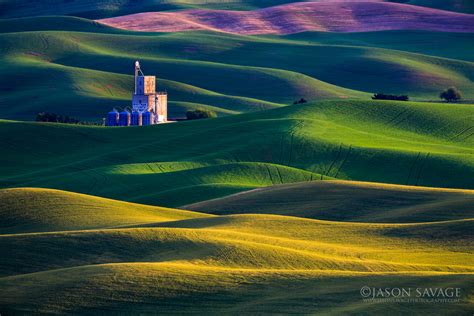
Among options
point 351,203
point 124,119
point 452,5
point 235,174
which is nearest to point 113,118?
point 124,119

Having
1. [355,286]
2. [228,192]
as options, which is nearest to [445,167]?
[228,192]

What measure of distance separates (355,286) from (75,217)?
59.4ft

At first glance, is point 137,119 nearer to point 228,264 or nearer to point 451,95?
point 451,95

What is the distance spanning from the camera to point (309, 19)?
5782 inches

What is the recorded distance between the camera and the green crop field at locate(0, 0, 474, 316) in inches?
1224

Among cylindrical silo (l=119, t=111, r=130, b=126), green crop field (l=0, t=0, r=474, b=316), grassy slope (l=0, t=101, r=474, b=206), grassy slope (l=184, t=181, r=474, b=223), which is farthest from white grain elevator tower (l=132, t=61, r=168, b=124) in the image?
grassy slope (l=184, t=181, r=474, b=223)

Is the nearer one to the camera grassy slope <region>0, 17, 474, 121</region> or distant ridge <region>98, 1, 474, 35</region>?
grassy slope <region>0, 17, 474, 121</region>

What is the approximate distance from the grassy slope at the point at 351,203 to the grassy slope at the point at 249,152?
18.4 feet

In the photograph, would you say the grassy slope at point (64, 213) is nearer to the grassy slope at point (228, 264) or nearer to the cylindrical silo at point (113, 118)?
the grassy slope at point (228, 264)

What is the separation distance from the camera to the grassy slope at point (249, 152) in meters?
64.4

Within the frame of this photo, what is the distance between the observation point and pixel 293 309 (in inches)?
1147

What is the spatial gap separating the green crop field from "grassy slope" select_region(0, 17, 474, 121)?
1.08ft

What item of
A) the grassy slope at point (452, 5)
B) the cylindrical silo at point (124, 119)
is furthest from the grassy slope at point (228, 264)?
the grassy slope at point (452, 5)

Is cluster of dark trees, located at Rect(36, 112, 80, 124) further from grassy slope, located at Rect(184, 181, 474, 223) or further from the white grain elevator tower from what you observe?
grassy slope, located at Rect(184, 181, 474, 223)
